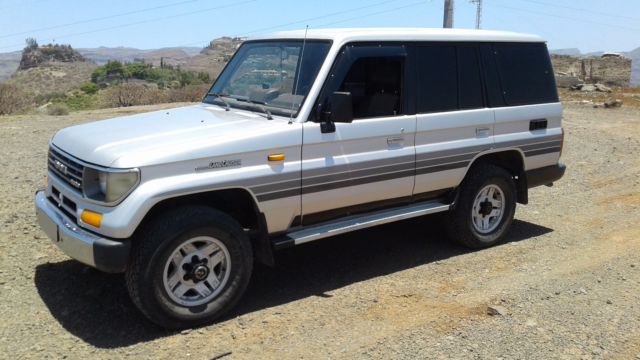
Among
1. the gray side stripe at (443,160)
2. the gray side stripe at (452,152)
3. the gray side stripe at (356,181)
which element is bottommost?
the gray side stripe at (356,181)

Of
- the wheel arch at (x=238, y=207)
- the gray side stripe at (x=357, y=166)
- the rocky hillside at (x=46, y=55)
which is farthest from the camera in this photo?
the rocky hillside at (x=46, y=55)

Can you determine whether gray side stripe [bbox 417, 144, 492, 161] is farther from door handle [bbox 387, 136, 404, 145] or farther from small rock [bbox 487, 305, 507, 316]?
small rock [bbox 487, 305, 507, 316]

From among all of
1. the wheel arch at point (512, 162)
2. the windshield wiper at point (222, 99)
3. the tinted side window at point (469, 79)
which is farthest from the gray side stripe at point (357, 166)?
the windshield wiper at point (222, 99)

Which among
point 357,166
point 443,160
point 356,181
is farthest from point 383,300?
point 443,160

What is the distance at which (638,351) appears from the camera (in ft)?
13.6

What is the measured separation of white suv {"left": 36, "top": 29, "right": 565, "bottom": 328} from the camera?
4.08m

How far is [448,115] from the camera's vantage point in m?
5.59

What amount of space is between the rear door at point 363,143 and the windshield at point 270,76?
21 cm

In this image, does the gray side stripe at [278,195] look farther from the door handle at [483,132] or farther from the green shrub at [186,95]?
the green shrub at [186,95]

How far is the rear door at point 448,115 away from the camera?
17.9 ft

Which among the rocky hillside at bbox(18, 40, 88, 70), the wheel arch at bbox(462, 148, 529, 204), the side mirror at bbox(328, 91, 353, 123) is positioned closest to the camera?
the side mirror at bbox(328, 91, 353, 123)

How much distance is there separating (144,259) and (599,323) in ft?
11.1

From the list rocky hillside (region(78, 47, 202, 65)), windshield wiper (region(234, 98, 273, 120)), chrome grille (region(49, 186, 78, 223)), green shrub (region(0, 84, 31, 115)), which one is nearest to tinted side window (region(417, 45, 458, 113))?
windshield wiper (region(234, 98, 273, 120))

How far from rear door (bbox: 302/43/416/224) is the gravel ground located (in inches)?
30.3
